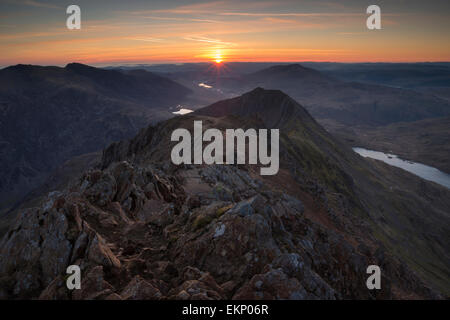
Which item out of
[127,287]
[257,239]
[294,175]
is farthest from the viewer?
[294,175]

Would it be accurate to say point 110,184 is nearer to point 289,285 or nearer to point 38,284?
point 38,284

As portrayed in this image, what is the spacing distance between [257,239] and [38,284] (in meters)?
15.5

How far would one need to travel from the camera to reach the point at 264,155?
298ft

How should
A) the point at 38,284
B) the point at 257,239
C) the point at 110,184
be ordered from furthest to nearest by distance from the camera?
the point at 110,184 → the point at 257,239 → the point at 38,284

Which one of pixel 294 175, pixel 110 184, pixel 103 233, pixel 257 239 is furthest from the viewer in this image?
pixel 294 175

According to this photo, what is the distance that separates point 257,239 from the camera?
21.0 metres

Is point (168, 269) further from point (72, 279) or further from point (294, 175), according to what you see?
point (294, 175)

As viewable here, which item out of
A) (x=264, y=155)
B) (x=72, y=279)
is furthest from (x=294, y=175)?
(x=72, y=279)

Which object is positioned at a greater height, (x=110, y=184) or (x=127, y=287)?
(x=110, y=184)

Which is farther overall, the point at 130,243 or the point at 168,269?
the point at 130,243
